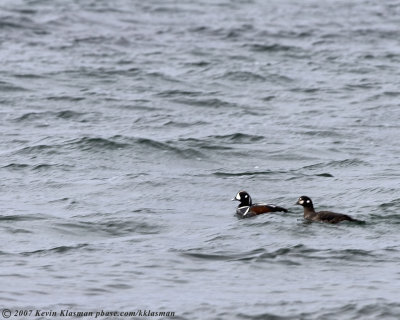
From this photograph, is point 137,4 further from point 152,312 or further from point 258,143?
point 152,312

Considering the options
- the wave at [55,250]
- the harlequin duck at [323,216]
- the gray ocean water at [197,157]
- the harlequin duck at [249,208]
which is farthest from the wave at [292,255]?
the harlequin duck at [249,208]

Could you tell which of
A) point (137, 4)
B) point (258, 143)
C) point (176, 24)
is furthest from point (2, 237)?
point (137, 4)

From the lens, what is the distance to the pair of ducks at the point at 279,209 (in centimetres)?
1609

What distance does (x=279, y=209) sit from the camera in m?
16.8

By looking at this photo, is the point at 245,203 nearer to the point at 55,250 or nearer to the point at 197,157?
the point at 55,250

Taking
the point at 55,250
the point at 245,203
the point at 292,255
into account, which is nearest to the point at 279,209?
the point at 245,203

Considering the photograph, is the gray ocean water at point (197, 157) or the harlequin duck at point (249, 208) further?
the harlequin duck at point (249, 208)

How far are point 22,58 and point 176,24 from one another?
6.76m

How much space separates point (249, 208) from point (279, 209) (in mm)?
442

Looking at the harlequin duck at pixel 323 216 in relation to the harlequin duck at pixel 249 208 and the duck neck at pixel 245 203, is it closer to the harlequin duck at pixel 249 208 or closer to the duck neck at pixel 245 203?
the harlequin duck at pixel 249 208

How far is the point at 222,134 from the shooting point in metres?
23.1

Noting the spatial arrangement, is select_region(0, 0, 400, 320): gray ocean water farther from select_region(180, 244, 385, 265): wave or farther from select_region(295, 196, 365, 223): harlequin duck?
select_region(295, 196, 365, 223): harlequin duck

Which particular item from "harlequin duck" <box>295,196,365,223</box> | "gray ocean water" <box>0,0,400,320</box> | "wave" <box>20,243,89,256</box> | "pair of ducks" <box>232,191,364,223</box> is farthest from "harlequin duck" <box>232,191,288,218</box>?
"wave" <box>20,243,89,256</box>

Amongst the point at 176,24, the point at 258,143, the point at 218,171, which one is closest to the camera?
the point at 218,171
